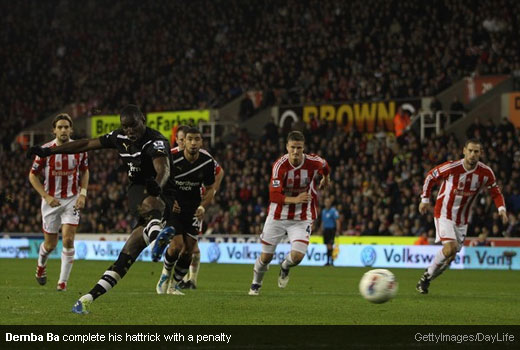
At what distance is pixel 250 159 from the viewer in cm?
3184

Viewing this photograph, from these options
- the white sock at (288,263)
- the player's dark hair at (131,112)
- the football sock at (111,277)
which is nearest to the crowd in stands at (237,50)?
the white sock at (288,263)

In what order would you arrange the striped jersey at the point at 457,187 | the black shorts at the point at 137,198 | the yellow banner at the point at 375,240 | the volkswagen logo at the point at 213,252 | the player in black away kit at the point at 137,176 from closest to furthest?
1. the player in black away kit at the point at 137,176
2. the black shorts at the point at 137,198
3. the striped jersey at the point at 457,187
4. the yellow banner at the point at 375,240
5. the volkswagen logo at the point at 213,252

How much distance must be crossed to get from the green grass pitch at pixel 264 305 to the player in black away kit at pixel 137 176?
0.46 m

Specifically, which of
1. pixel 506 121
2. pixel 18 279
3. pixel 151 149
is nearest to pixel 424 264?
pixel 506 121

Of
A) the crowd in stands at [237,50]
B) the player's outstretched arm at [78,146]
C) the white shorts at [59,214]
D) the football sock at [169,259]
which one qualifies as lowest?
the football sock at [169,259]

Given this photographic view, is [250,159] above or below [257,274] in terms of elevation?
above

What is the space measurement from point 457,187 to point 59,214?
593cm

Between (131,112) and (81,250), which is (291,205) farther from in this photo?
(81,250)

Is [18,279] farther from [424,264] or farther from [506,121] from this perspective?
[506,121]

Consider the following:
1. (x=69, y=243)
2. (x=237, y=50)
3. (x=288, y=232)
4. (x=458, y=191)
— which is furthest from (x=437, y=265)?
(x=237, y=50)

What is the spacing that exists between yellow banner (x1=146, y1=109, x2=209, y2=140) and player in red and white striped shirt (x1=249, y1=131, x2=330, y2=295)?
2263 centimetres

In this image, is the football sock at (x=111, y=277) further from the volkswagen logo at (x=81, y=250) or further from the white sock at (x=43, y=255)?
the volkswagen logo at (x=81, y=250)

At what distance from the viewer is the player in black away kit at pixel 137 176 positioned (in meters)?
9.36
